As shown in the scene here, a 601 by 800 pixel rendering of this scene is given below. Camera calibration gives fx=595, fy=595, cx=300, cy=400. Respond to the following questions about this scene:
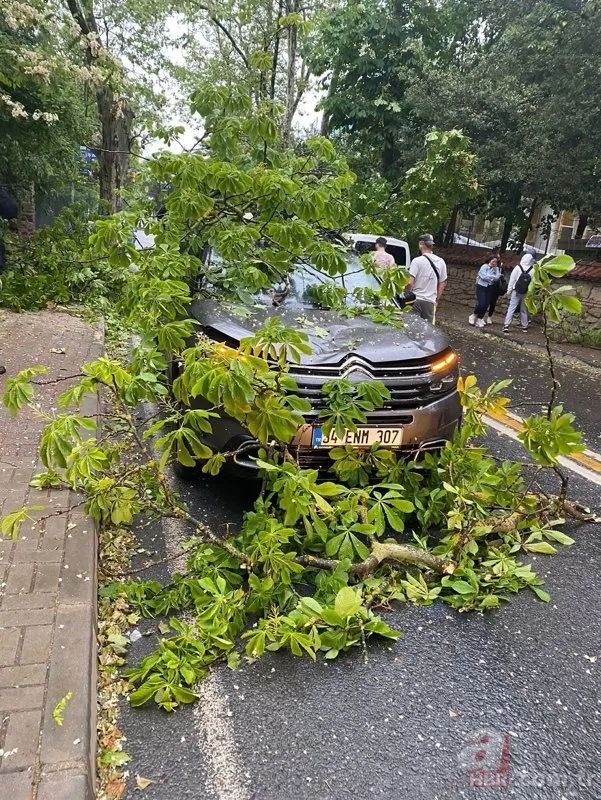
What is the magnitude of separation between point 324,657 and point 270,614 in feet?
1.14

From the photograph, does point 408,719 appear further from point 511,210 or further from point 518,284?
point 511,210

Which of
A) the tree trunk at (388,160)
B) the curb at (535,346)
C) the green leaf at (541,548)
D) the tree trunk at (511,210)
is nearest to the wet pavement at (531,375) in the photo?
the curb at (535,346)

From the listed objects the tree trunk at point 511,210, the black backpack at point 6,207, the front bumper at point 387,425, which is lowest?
the front bumper at point 387,425

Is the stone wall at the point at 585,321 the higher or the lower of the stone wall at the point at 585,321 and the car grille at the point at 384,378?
the lower

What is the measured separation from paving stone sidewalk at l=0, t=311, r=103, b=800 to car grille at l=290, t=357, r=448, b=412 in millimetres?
1512

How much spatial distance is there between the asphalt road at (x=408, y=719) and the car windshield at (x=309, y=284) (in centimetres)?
264

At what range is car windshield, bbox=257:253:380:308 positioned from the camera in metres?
4.81

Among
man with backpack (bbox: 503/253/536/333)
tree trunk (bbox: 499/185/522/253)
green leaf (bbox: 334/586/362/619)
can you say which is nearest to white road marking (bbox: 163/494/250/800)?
green leaf (bbox: 334/586/362/619)

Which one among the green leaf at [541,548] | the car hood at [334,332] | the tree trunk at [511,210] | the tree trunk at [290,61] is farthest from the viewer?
the tree trunk at [511,210]

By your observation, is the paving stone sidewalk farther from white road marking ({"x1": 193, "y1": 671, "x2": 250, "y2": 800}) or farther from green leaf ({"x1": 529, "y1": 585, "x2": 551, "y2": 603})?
green leaf ({"x1": 529, "y1": 585, "x2": 551, "y2": 603})

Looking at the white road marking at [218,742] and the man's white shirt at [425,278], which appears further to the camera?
the man's white shirt at [425,278]

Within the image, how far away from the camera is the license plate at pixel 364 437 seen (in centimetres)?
353

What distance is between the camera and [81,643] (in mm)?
2523

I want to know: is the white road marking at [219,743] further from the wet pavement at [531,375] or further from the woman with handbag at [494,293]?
the woman with handbag at [494,293]
